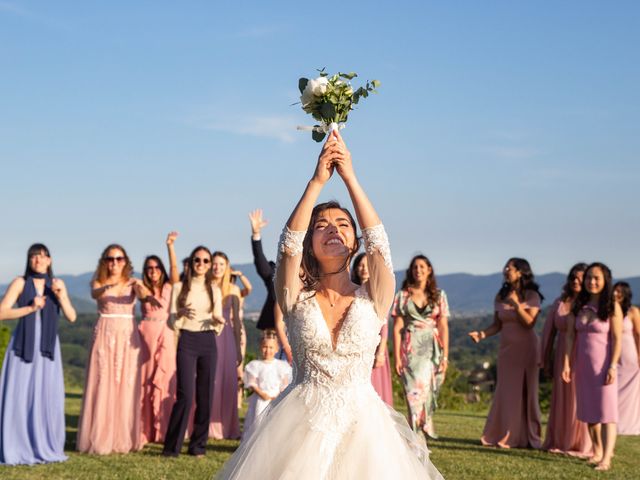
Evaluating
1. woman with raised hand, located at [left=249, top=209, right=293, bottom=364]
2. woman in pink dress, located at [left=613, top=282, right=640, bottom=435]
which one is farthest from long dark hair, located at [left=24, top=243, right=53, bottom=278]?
woman in pink dress, located at [left=613, top=282, right=640, bottom=435]

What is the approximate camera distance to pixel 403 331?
13203mm

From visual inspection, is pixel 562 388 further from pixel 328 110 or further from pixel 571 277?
pixel 328 110

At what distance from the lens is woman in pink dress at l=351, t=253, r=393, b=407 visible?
12207mm

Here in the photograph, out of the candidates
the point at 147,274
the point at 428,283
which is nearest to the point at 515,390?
the point at 428,283

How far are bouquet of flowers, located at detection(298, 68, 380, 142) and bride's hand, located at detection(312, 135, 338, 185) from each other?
0.24 m

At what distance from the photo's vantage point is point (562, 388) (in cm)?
1377

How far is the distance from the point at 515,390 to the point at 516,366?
0.35 meters

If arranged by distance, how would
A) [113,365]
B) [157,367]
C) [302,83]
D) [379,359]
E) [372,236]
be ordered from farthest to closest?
[157,367] → [113,365] → [379,359] → [302,83] → [372,236]

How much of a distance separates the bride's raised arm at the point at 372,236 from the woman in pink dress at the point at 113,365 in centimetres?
775

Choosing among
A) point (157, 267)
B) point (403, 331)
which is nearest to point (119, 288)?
point (157, 267)

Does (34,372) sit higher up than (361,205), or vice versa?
(361,205)

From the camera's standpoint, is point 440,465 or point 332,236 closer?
point 332,236

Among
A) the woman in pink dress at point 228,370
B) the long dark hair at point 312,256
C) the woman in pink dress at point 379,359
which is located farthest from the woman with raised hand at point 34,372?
the long dark hair at point 312,256

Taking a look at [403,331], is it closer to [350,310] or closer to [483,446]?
[483,446]
